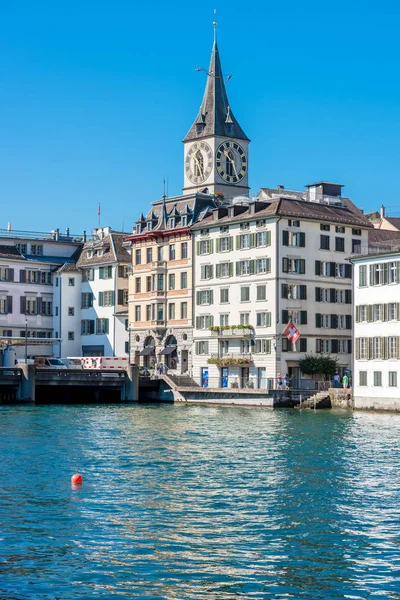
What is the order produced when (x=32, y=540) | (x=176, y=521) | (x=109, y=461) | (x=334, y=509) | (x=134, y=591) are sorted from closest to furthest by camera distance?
(x=134, y=591) < (x=32, y=540) < (x=176, y=521) < (x=334, y=509) < (x=109, y=461)

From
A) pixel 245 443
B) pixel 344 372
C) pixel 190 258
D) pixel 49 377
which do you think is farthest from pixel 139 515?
pixel 190 258

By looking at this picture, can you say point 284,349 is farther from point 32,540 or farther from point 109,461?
point 32,540

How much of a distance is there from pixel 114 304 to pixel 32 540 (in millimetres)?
89106

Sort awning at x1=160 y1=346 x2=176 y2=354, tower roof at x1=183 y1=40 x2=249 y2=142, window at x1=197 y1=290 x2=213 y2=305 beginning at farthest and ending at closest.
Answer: tower roof at x1=183 y1=40 x2=249 y2=142
awning at x1=160 y1=346 x2=176 y2=354
window at x1=197 y1=290 x2=213 y2=305

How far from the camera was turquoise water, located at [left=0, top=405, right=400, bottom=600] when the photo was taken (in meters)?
22.6

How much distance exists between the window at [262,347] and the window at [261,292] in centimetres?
368

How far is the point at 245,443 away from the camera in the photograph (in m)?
51.7

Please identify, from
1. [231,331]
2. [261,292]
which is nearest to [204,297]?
[231,331]

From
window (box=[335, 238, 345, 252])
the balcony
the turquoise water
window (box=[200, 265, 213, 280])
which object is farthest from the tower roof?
the turquoise water

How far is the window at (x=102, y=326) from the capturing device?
116188mm

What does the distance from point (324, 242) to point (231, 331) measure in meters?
11.3

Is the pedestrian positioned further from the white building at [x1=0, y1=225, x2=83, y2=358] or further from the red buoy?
the red buoy

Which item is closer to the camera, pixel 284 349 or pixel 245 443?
pixel 245 443

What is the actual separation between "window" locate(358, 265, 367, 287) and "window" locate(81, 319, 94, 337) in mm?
43186
